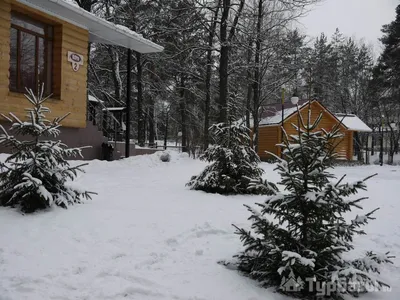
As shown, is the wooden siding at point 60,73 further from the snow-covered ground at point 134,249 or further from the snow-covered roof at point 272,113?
the snow-covered roof at point 272,113

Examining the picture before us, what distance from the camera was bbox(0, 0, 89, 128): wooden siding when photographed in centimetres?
879

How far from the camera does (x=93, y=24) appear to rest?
1086cm

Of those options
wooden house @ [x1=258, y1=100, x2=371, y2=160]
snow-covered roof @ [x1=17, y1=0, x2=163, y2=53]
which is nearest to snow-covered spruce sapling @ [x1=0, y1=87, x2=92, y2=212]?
snow-covered roof @ [x1=17, y1=0, x2=163, y2=53]

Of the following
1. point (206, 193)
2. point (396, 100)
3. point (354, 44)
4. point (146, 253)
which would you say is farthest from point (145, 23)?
point (354, 44)

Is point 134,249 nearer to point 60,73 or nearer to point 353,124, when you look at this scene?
point 60,73

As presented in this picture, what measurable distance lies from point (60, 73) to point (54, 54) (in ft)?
1.97

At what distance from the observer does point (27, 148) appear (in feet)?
16.3

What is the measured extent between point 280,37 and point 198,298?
65.0ft

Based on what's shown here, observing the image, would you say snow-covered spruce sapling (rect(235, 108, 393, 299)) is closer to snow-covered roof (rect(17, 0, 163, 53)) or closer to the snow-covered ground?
the snow-covered ground

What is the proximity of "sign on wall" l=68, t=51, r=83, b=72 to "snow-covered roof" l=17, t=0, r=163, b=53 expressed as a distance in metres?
0.94

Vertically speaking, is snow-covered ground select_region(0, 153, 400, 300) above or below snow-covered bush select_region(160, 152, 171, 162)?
below

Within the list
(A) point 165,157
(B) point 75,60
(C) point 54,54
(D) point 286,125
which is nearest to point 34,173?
(C) point 54,54

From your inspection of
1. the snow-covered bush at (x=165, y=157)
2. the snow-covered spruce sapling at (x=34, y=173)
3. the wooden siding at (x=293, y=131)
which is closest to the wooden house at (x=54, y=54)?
the snow-covered bush at (x=165, y=157)

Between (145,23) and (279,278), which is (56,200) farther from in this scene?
(145,23)
